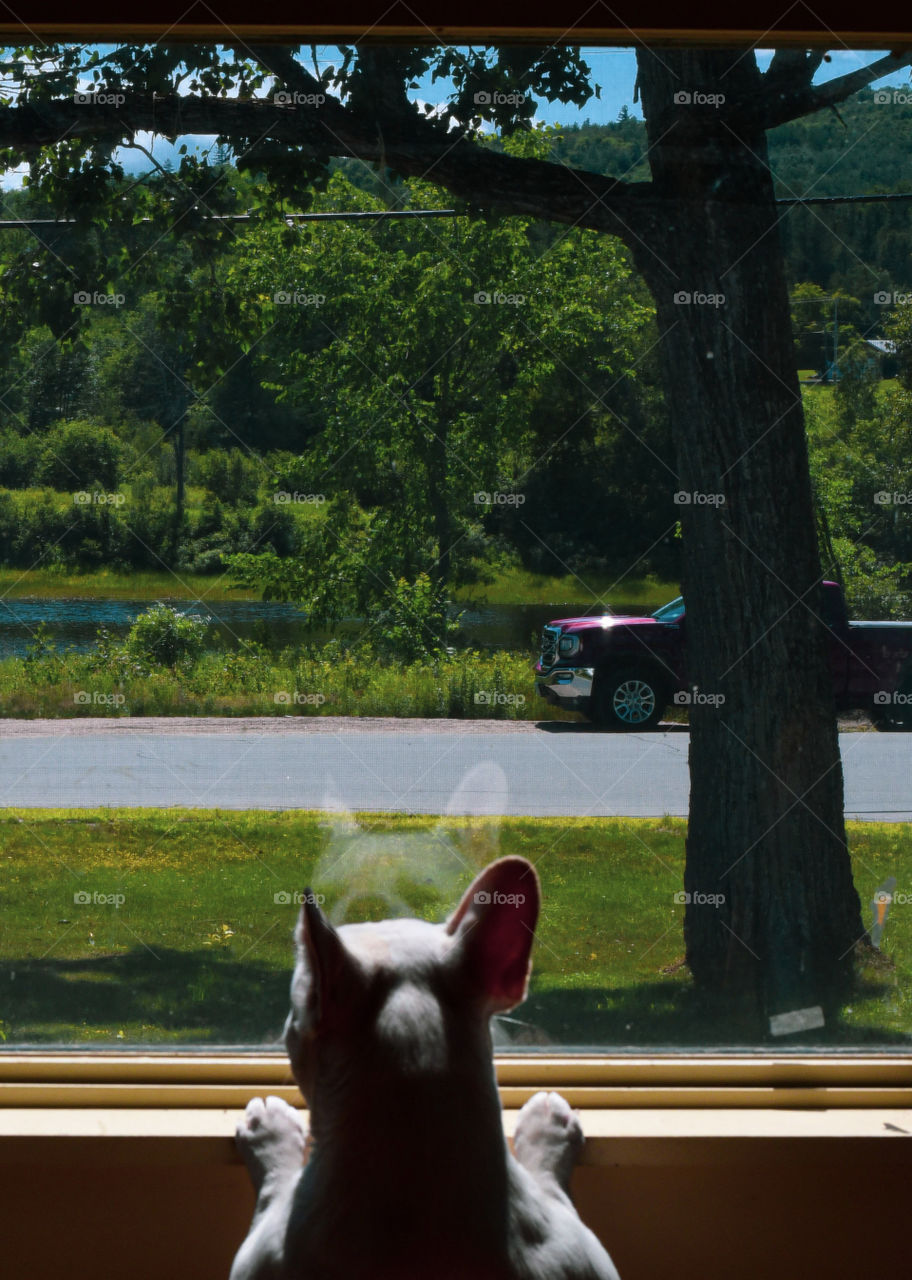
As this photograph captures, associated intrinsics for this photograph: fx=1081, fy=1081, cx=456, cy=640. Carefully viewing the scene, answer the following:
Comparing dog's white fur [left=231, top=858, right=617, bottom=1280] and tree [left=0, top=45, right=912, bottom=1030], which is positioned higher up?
tree [left=0, top=45, right=912, bottom=1030]

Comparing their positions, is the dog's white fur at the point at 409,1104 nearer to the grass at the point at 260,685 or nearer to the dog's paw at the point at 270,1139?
the dog's paw at the point at 270,1139

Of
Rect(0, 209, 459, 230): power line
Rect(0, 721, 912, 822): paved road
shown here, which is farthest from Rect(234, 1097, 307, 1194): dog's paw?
Rect(0, 209, 459, 230): power line

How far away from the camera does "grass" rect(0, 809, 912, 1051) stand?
162 centimetres

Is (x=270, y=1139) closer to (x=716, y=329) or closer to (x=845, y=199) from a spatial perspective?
(x=716, y=329)

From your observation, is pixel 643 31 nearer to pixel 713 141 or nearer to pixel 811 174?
pixel 713 141

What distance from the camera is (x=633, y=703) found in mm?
1706

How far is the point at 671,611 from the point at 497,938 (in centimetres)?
81

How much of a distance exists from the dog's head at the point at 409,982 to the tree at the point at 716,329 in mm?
748

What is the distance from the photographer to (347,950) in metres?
0.95

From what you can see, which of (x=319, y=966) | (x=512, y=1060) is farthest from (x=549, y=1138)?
(x=319, y=966)

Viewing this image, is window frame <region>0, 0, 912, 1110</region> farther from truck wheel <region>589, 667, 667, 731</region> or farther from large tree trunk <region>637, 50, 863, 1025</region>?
truck wheel <region>589, 667, 667, 731</region>

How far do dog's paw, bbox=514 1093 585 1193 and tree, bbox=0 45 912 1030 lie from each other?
43 centimetres

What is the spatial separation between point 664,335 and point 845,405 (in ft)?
1.00

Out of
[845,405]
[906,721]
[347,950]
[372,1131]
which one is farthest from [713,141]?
[372,1131]
